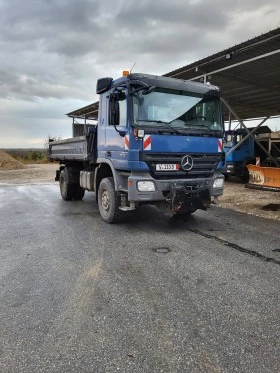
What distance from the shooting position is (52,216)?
25.8 ft

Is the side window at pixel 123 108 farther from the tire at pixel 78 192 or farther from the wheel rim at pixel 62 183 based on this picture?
the wheel rim at pixel 62 183

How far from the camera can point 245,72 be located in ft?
39.2

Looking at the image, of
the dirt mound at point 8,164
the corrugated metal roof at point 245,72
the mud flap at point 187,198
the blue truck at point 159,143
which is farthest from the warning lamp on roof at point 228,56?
the dirt mound at point 8,164

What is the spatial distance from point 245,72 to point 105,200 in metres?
7.93

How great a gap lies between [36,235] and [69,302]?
117 inches

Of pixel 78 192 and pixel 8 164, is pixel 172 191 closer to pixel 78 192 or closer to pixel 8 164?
pixel 78 192

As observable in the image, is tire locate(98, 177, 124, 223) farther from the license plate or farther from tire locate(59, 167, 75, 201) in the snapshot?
tire locate(59, 167, 75, 201)

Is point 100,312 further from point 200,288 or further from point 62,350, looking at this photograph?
point 200,288

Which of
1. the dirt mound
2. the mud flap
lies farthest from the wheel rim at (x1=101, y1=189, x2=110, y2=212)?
the dirt mound

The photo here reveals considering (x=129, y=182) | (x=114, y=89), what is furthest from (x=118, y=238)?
(x=114, y=89)

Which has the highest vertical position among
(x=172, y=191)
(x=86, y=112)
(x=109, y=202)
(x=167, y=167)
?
(x=86, y=112)

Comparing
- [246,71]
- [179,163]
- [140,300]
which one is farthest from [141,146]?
A: [246,71]

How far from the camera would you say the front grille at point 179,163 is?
5.92m

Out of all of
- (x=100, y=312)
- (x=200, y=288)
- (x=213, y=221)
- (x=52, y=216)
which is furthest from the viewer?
(x=52, y=216)
